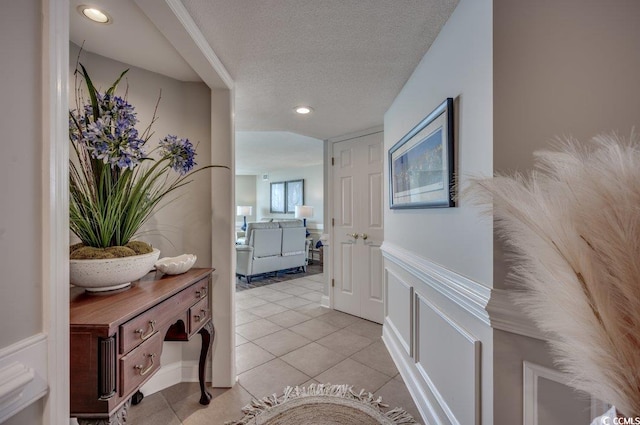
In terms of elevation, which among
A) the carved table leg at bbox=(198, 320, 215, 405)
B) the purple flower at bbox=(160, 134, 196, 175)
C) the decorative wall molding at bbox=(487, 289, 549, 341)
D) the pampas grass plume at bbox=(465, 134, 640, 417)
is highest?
the purple flower at bbox=(160, 134, 196, 175)

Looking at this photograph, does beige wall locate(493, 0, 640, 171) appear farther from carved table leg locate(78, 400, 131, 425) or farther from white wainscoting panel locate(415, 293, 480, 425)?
carved table leg locate(78, 400, 131, 425)

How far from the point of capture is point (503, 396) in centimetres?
96

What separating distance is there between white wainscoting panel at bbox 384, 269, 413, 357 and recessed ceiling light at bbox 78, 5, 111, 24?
7.60ft

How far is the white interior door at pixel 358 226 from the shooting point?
10.0 feet

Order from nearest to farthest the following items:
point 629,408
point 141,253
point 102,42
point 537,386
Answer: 1. point 629,408
2. point 537,386
3. point 141,253
4. point 102,42

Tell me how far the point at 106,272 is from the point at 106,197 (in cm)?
33

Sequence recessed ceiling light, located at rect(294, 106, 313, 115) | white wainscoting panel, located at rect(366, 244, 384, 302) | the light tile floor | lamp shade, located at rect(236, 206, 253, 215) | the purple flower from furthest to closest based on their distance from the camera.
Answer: lamp shade, located at rect(236, 206, 253, 215) < white wainscoting panel, located at rect(366, 244, 384, 302) < recessed ceiling light, located at rect(294, 106, 313, 115) < the light tile floor < the purple flower

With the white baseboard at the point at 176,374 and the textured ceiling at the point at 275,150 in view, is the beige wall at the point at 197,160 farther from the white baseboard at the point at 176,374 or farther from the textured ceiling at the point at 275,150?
the textured ceiling at the point at 275,150

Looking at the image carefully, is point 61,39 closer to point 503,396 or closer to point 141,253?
point 141,253

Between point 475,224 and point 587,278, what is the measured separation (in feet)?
2.09

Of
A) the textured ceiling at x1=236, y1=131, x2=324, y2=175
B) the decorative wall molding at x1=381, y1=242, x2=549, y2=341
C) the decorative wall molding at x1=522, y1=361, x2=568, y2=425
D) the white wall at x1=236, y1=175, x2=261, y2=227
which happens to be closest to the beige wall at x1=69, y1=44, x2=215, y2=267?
the decorative wall molding at x1=381, y1=242, x2=549, y2=341

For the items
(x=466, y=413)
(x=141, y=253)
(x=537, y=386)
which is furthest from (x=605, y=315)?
(x=141, y=253)

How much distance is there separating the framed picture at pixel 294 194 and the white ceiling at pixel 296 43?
5026 mm

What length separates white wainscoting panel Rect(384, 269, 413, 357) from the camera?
1.92 m
